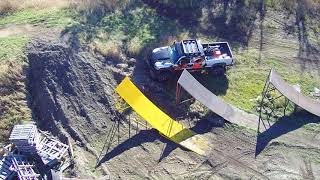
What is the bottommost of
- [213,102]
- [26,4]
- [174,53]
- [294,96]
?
[294,96]

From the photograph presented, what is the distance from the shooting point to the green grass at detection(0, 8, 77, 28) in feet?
85.7

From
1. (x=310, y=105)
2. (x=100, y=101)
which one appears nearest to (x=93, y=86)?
(x=100, y=101)

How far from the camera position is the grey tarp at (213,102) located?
2200 cm

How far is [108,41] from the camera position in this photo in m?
25.5

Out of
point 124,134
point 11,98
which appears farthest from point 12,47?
point 124,134

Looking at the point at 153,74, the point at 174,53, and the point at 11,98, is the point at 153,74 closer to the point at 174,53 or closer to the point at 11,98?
the point at 174,53

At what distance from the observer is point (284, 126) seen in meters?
22.7

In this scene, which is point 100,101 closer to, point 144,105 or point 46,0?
point 144,105

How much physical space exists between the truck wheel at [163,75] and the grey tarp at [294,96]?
5.16 metres

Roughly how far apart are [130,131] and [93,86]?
3.24 m

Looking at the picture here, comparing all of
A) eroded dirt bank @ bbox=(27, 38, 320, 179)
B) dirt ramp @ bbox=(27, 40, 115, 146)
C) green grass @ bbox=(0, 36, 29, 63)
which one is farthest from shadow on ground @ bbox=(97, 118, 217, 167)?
green grass @ bbox=(0, 36, 29, 63)

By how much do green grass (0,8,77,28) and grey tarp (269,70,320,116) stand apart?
11891mm

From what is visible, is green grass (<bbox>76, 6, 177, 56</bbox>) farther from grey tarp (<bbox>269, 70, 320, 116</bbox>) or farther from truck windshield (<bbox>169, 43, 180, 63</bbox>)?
grey tarp (<bbox>269, 70, 320, 116</bbox>)

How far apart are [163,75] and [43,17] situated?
8330mm
